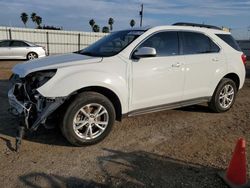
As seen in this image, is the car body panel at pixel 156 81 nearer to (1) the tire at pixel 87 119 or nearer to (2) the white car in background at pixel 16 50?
(1) the tire at pixel 87 119

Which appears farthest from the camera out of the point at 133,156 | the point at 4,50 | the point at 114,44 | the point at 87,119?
the point at 4,50

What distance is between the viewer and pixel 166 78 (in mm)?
4730

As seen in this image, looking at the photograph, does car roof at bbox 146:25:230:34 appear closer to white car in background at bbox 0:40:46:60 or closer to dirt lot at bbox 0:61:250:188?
dirt lot at bbox 0:61:250:188

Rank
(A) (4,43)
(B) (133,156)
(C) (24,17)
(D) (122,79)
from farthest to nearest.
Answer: (C) (24,17) → (A) (4,43) → (D) (122,79) → (B) (133,156)

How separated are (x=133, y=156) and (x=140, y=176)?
0.56m

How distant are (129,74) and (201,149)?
1603 millimetres

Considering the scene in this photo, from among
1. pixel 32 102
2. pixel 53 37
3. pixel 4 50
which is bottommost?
pixel 32 102

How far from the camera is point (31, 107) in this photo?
3855 millimetres

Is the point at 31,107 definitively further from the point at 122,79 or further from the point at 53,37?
the point at 53,37

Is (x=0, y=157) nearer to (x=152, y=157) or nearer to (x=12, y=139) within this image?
(x=12, y=139)

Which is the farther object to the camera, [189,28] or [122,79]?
[189,28]

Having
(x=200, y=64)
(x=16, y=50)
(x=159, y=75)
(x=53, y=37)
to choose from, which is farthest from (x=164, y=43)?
(x=53, y=37)

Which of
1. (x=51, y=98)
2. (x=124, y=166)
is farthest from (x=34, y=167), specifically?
(x=124, y=166)

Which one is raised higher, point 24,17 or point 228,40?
point 24,17
